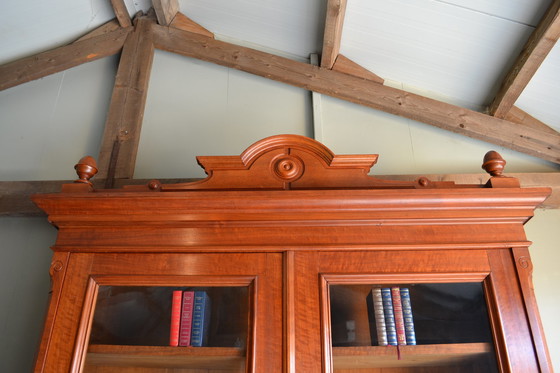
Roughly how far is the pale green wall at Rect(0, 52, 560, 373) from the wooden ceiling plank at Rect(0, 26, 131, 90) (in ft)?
0.20

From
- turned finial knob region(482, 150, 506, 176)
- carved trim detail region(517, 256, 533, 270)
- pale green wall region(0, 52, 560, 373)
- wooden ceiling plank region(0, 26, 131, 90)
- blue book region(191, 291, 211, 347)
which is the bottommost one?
blue book region(191, 291, 211, 347)

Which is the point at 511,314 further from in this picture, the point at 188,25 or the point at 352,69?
the point at 188,25

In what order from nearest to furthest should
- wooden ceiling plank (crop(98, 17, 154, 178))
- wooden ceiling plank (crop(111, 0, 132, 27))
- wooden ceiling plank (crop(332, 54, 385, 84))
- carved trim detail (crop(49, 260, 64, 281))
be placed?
1. carved trim detail (crop(49, 260, 64, 281))
2. wooden ceiling plank (crop(98, 17, 154, 178))
3. wooden ceiling plank (crop(332, 54, 385, 84))
4. wooden ceiling plank (crop(111, 0, 132, 27))

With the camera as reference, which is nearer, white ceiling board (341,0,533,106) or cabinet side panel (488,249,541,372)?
cabinet side panel (488,249,541,372)

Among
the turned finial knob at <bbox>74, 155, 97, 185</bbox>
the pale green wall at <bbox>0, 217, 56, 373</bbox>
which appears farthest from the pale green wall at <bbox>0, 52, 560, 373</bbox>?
the turned finial knob at <bbox>74, 155, 97, 185</bbox>

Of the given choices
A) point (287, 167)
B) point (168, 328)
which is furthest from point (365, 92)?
point (168, 328)

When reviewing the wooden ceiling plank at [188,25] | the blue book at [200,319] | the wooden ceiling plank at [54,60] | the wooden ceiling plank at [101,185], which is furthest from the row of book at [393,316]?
the wooden ceiling plank at [54,60]

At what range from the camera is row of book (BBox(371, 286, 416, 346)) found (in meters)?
1.15

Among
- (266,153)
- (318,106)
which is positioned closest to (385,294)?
(266,153)

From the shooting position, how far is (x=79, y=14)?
6.72 feet

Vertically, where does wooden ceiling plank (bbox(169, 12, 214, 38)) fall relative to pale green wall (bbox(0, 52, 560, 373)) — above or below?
above

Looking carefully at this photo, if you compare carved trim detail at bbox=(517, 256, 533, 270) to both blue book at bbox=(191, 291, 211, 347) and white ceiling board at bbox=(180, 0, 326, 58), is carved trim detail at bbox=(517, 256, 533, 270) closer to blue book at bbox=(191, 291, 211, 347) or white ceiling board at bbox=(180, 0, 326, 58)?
blue book at bbox=(191, 291, 211, 347)

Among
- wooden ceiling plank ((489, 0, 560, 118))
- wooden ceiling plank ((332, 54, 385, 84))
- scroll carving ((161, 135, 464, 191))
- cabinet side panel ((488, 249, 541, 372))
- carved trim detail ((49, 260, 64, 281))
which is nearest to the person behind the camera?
cabinet side panel ((488, 249, 541, 372))

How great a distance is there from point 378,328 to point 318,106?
1.12 m
